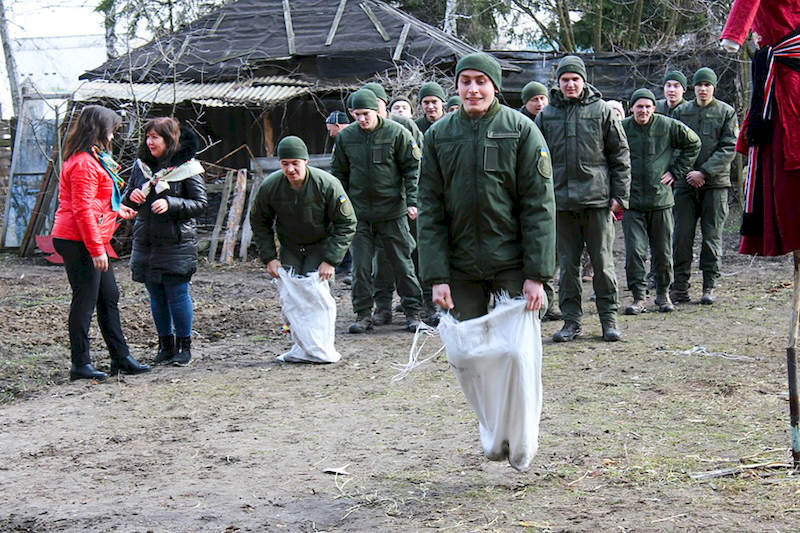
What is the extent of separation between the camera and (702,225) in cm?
944

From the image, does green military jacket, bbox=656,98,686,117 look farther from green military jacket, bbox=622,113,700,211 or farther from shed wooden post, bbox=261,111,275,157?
shed wooden post, bbox=261,111,275,157

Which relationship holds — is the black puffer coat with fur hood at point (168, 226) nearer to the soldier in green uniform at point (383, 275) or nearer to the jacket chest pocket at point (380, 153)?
the jacket chest pocket at point (380, 153)

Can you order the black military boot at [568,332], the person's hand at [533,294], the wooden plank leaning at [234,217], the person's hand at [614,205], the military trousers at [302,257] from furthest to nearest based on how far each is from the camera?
the wooden plank leaning at [234,217] < the black military boot at [568,332] < the person's hand at [614,205] < the military trousers at [302,257] < the person's hand at [533,294]

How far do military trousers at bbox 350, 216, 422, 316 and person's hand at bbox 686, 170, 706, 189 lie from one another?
2921 millimetres

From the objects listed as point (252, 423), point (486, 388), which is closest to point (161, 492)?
point (252, 423)

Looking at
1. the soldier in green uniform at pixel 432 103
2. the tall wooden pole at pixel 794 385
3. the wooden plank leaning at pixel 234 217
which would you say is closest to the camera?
the tall wooden pole at pixel 794 385

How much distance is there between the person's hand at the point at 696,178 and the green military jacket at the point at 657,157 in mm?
119

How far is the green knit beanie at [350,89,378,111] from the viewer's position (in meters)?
8.38

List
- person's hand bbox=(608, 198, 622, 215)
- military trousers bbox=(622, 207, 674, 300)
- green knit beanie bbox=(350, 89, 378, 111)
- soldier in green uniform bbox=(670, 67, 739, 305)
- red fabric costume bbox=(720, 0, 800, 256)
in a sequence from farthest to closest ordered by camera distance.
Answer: soldier in green uniform bbox=(670, 67, 739, 305), military trousers bbox=(622, 207, 674, 300), green knit beanie bbox=(350, 89, 378, 111), person's hand bbox=(608, 198, 622, 215), red fabric costume bbox=(720, 0, 800, 256)

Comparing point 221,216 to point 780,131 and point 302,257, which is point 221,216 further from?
point 780,131

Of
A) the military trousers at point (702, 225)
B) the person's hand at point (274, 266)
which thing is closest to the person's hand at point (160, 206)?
the person's hand at point (274, 266)

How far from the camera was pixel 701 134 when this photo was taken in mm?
9500

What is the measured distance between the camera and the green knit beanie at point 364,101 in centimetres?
838

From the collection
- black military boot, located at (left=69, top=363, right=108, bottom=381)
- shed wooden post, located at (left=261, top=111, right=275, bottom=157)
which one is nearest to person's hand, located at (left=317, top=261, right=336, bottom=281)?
black military boot, located at (left=69, top=363, right=108, bottom=381)
